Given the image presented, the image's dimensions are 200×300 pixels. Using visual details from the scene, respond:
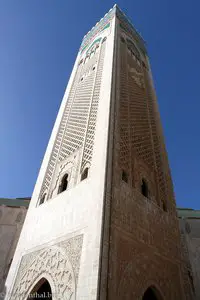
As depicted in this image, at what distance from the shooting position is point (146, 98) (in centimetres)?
812

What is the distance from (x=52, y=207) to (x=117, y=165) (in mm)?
1494

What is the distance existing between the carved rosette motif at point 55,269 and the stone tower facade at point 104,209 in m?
0.01

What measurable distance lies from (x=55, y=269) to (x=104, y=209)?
1143 millimetres

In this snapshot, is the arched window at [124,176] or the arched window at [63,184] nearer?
the arched window at [124,176]

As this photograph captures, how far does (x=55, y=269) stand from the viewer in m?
3.76

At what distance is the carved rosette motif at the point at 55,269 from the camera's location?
3396 millimetres

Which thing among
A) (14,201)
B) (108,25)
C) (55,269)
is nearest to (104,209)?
(55,269)

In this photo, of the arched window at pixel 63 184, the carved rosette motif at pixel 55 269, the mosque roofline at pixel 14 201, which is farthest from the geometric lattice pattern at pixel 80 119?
the mosque roofline at pixel 14 201

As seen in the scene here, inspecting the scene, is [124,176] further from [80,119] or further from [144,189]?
[80,119]

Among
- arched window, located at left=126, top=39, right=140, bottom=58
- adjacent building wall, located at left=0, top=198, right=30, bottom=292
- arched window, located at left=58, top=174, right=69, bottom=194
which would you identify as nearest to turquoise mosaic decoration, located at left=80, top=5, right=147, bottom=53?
arched window, located at left=126, top=39, right=140, bottom=58

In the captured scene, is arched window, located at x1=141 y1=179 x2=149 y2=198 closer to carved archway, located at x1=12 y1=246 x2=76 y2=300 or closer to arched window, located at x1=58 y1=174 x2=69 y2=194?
arched window, located at x1=58 y1=174 x2=69 y2=194

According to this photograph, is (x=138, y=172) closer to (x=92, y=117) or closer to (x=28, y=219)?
(x=92, y=117)

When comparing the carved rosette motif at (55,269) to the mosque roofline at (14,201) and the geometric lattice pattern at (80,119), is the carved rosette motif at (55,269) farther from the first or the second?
the mosque roofline at (14,201)

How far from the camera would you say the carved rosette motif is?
3.40 m
